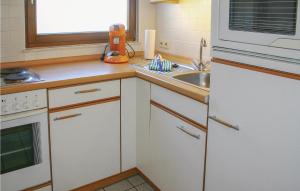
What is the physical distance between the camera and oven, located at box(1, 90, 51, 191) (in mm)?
2055

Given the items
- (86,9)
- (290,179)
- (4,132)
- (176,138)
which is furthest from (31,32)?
(290,179)

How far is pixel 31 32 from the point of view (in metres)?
2.59

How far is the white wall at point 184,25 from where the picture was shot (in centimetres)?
265

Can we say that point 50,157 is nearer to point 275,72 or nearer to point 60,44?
point 60,44

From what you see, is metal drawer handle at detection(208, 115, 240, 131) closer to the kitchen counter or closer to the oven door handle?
the kitchen counter

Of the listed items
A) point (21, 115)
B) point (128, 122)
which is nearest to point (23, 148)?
point (21, 115)

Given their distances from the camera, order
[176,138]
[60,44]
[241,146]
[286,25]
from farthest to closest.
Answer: [60,44]
[176,138]
[241,146]
[286,25]

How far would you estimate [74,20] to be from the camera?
2826 mm

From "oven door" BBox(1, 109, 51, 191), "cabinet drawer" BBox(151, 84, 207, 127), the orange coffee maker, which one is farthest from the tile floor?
the orange coffee maker

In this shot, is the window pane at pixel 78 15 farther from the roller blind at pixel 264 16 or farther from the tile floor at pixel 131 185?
the roller blind at pixel 264 16

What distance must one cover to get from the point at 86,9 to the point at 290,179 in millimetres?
2134

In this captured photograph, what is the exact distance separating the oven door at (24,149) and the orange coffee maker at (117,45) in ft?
2.68

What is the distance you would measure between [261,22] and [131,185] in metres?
1.70

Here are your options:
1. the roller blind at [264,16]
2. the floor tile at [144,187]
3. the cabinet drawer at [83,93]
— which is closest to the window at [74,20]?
the cabinet drawer at [83,93]
